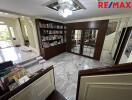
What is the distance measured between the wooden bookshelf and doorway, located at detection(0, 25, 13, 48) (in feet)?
13.7

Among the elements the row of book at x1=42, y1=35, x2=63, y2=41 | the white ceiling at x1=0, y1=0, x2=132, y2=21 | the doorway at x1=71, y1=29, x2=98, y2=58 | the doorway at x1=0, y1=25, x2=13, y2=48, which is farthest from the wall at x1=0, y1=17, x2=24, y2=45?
the doorway at x1=71, y1=29, x2=98, y2=58

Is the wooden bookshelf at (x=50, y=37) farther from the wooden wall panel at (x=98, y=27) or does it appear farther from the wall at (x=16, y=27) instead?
the wall at (x=16, y=27)

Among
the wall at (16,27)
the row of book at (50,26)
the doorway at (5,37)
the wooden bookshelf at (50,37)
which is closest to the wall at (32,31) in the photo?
the wooden bookshelf at (50,37)

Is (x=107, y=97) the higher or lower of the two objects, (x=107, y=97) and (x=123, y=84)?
the lower

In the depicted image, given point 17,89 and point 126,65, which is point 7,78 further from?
point 126,65

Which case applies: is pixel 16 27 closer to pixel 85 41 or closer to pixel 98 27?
pixel 85 41

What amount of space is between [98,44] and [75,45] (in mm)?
1561

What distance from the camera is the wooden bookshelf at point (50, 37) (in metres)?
3.64

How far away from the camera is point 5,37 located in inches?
235

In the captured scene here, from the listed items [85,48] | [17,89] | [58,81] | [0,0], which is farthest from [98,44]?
[0,0]

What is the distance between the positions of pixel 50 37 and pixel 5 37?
479 cm

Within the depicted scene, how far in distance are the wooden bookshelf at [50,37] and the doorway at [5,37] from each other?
4183mm

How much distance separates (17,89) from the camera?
1004 millimetres

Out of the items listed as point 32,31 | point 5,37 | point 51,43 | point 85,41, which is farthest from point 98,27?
point 5,37
